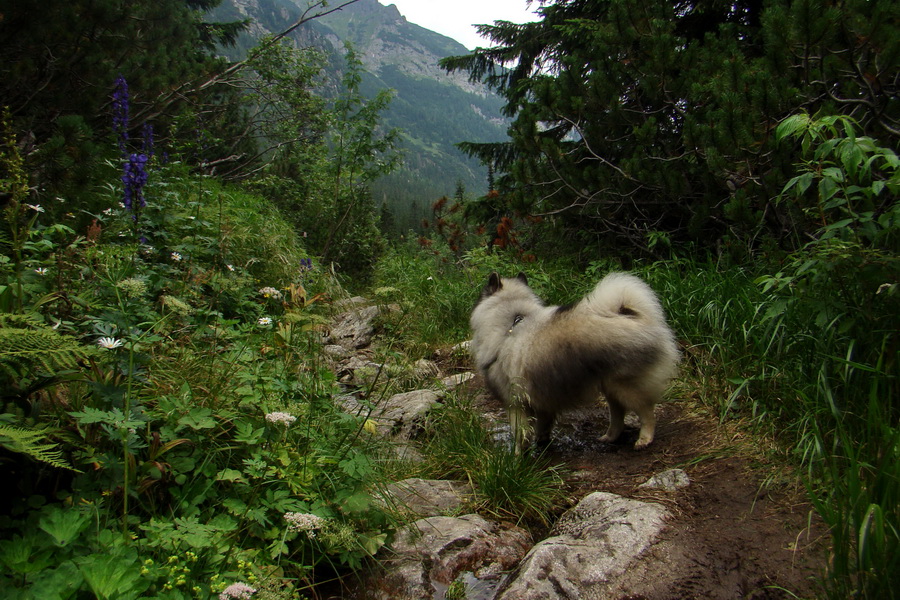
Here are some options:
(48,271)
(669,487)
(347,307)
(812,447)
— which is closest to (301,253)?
(347,307)

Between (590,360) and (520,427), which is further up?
(590,360)

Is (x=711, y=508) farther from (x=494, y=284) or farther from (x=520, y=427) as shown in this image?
(x=494, y=284)

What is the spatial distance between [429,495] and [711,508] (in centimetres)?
145

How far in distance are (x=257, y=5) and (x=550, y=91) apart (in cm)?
20258

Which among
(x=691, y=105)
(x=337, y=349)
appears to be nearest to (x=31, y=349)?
(x=337, y=349)

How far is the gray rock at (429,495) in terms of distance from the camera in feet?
8.41

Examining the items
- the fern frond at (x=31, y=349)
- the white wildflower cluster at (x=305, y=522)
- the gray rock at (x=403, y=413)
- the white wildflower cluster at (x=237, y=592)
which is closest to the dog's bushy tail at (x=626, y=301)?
the gray rock at (x=403, y=413)

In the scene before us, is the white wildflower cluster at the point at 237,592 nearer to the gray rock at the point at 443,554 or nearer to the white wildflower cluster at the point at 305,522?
the white wildflower cluster at the point at 305,522

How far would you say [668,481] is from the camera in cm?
272

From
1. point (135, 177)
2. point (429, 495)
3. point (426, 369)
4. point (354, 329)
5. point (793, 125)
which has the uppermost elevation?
point (793, 125)

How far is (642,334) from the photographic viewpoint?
2996 mm

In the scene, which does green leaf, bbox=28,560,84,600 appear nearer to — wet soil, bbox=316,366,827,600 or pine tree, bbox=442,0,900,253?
wet soil, bbox=316,366,827,600

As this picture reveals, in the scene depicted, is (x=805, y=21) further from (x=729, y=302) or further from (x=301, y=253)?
(x=301, y=253)

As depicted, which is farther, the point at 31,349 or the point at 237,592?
the point at 31,349
